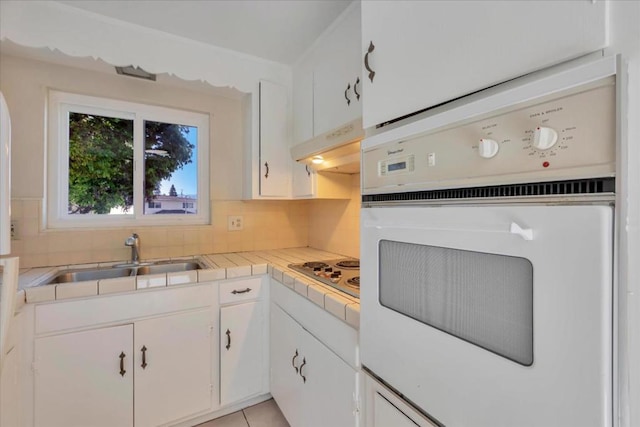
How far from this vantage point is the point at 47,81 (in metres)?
1.72

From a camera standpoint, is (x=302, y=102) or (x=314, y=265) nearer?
(x=314, y=265)

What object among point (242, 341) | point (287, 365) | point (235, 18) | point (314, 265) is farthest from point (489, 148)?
point (242, 341)

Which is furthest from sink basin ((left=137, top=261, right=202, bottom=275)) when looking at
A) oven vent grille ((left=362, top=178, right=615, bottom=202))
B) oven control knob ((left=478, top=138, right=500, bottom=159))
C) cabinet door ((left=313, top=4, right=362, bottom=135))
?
oven control knob ((left=478, top=138, right=500, bottom=159))

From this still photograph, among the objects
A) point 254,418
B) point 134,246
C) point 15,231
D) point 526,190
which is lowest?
point 254,418

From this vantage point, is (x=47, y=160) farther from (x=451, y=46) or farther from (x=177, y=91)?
(x=451, y=46)

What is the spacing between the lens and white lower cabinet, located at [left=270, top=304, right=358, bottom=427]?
1066mm

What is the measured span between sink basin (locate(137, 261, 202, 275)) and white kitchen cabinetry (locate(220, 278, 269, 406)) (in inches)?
16.4

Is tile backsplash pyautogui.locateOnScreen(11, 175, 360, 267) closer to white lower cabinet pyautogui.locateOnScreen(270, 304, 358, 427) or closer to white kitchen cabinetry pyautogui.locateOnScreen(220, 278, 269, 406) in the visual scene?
white kitchen cabinetry pyautogui.locateOnScreen(220, 278, 269, 406)

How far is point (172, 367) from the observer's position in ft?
5.08

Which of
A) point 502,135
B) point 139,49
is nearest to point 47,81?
point 139,49

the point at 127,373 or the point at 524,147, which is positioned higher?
the point at 524,147

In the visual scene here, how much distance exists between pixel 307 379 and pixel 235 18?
6.06 ft

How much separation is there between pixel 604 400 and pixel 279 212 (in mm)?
2187

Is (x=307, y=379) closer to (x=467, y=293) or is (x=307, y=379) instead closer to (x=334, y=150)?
(x=467, y=293)
